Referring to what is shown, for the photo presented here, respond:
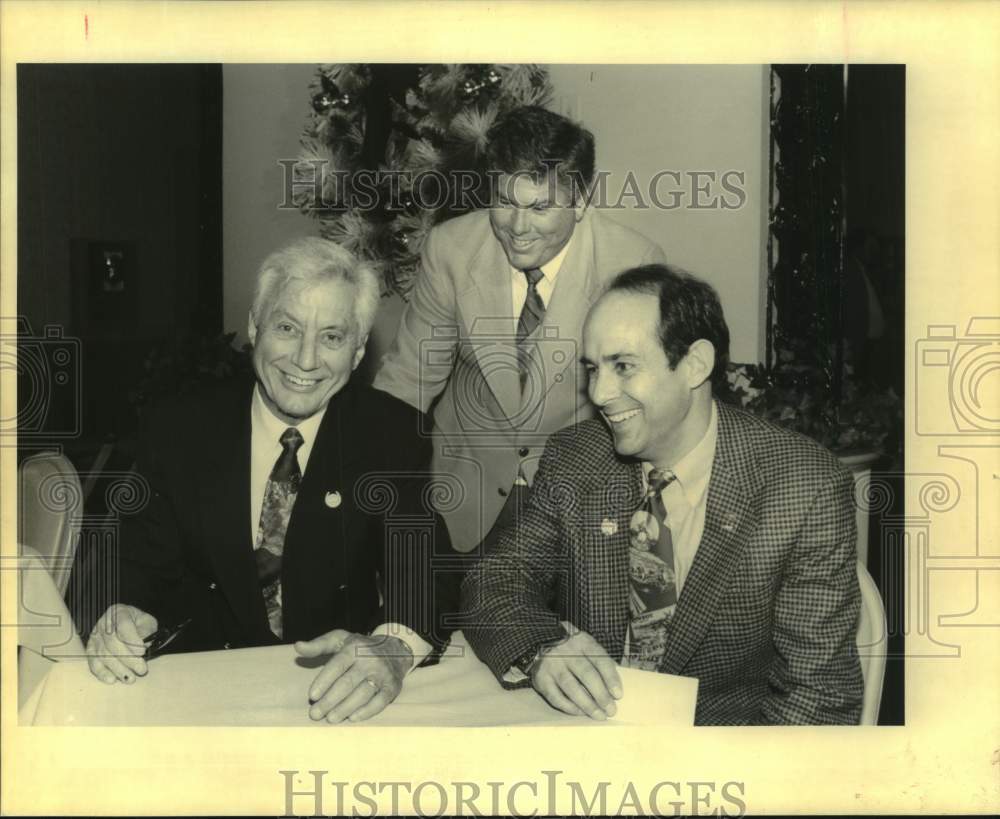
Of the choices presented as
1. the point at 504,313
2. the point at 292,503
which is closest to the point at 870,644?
the point at 504,313

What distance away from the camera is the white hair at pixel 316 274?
2.62 meters

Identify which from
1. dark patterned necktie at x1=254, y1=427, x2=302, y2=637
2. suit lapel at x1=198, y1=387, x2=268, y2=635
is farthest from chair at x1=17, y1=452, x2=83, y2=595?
dark patterned necktie at x1=254, y1=427, x2=302, y2=637

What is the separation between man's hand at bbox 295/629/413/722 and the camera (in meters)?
2.36

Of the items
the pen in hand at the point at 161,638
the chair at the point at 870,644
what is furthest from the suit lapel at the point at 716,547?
the pen in hand at the point at 161,638

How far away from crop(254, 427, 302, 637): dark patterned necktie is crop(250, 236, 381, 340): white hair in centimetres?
30

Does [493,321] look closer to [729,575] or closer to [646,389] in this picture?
[646,389]

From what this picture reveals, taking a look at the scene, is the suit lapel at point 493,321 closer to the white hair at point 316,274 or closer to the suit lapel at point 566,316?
the suit lapel at point 566,316

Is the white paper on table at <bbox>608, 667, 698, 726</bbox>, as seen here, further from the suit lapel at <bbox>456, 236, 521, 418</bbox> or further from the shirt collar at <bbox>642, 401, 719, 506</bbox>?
the suit lapel at <bbox>456, 236, 521, 418</bbox>

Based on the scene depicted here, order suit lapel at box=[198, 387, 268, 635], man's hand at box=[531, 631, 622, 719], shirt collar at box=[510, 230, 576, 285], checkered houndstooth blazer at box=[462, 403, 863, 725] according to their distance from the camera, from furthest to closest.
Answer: shirt collar at box=[510, 230, 576, 285]
suit lapel at box=[198, 387, 268, 635]
checkered houndstooth blazer at box=[462, 403, 863, 725]
man's hand at box=[531, 631, 622, 719]

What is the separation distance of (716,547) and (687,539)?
0.07 meters

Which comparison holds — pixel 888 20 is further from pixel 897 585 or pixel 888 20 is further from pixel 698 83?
pixel 897 585

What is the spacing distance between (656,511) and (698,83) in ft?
3.27

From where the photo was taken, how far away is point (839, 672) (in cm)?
256

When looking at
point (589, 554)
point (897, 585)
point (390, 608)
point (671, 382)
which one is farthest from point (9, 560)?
point (897, 585)
